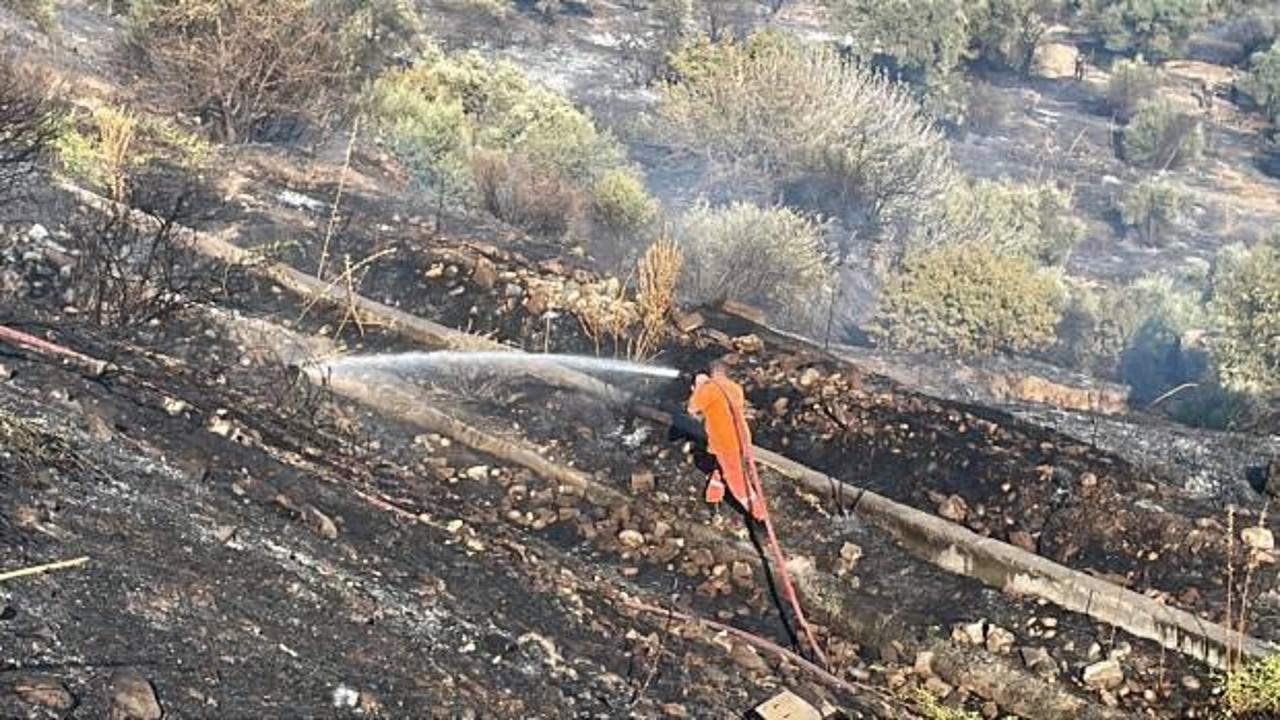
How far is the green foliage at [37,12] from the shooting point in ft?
69.1

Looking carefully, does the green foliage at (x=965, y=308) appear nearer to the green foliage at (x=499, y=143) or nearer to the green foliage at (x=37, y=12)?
the green foliage at (x=499, y=143)

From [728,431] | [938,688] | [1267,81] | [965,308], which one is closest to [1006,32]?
[1267,81]

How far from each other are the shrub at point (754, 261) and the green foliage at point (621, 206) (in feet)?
2.28

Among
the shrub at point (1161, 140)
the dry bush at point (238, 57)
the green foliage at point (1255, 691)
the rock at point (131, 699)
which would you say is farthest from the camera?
the shrub at point (1161, 140)

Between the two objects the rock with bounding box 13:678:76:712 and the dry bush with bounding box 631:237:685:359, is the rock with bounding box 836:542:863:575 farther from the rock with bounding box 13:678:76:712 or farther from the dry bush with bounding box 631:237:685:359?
the rock with bounding box 13:678:76:712

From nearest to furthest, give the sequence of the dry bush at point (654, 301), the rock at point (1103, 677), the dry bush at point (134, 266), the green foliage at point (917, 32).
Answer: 1. the rock at point (1103, 677)
2. the dry bush at point (134, 266)
3. the dry bush at point (654, 301)
4. the green foliage at point (917, 32)

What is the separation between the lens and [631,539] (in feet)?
31.0

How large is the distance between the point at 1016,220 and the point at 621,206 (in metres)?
13.8

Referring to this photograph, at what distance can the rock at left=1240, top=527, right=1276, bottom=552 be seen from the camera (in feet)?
30.6

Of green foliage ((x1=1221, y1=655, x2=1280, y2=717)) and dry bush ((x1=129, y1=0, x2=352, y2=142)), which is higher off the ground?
dry bush ((x1=129, y1=0, x2=352, y2=142))

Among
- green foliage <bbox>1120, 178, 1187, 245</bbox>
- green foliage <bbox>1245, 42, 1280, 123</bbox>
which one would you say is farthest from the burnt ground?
green foliage <bbox>1245, 42, 1280, 123</bbox>

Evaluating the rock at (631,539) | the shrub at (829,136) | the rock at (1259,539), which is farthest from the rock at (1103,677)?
the shrub at (829,136)

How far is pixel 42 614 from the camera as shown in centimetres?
612

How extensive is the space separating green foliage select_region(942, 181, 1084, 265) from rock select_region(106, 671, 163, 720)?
70.2ft
